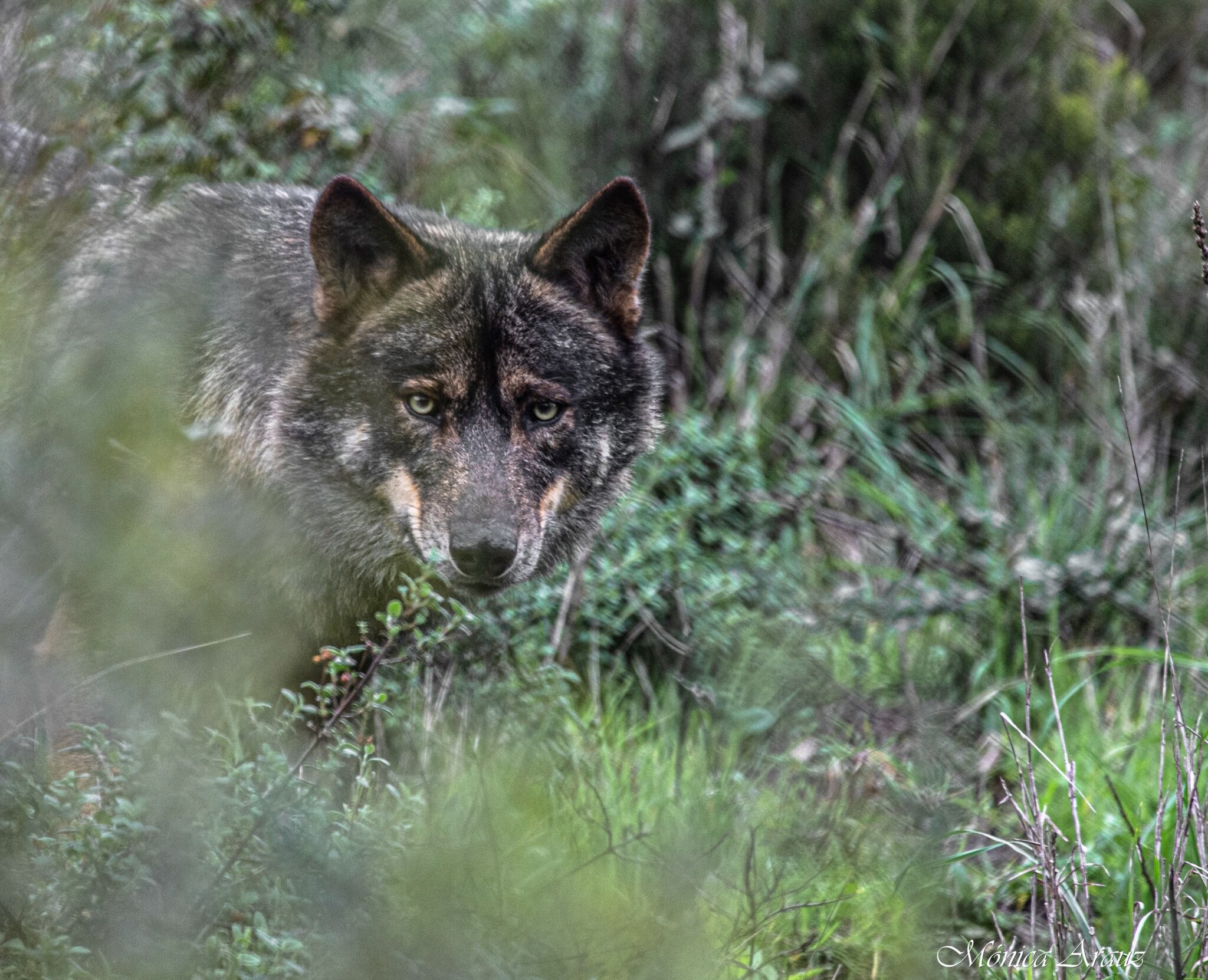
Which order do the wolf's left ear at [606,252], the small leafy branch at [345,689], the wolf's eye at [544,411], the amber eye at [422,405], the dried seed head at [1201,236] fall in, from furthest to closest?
1. the wolf's left ear at [606,252]
2. the wolf's eye at [544,411]
3. the amber eye at [422,405]
4. the dried seed head at [1201,236]
5. the small leafy branch at [345,689]

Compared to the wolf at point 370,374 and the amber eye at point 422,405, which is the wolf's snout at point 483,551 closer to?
the wolf at point 370,374

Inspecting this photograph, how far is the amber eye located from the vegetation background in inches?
23.4

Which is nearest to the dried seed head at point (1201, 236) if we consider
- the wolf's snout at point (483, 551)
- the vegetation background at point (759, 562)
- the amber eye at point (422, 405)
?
the vegetation background at point (759, 562)

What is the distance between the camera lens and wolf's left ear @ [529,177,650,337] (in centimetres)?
373

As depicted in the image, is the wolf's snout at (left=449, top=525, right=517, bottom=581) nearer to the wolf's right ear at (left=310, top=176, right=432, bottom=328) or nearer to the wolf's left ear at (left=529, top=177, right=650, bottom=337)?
the wolf's right ear at (left=310, top=176, right=432, bottom=328)

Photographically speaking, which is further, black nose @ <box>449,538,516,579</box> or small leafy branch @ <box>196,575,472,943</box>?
black nose @ <box>449,538,516,579</box>

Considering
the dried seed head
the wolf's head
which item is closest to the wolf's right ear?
the wolf's head

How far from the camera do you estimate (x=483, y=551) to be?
125 inches

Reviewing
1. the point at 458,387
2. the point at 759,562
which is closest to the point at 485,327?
the point at 458,387

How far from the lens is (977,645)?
4.79 metres

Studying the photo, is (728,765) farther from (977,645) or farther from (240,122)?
(240,122)

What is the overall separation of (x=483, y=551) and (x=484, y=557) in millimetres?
20

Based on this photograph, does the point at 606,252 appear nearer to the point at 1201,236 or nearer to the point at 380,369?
the point at 380,369

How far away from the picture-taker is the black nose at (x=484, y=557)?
3.18 m
